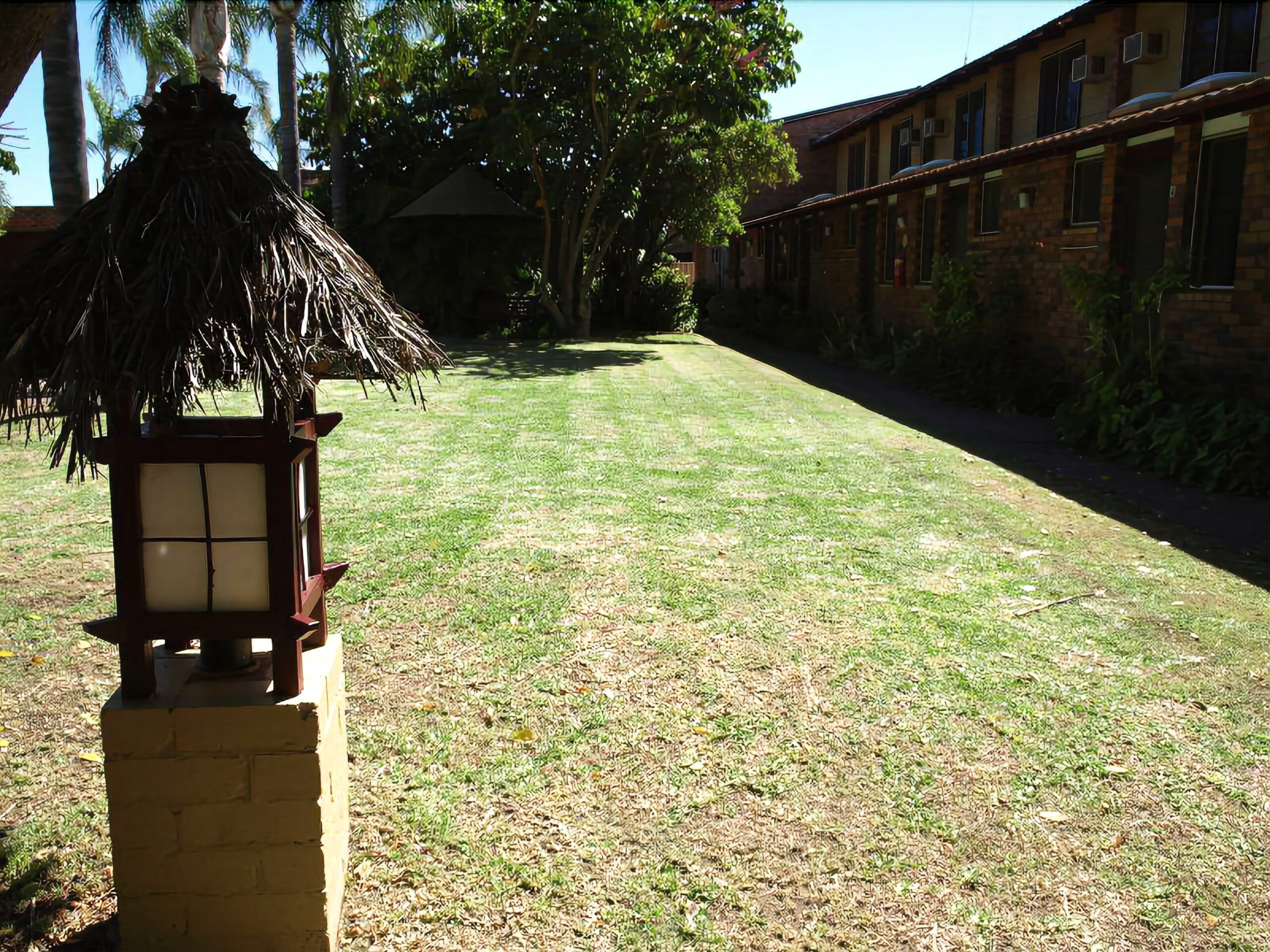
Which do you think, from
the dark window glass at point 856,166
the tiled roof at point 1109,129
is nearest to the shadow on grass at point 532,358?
the tiled roof at point 1109,129

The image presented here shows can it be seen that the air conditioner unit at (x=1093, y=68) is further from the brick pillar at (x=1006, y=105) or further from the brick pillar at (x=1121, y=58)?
the brick pillar at (x=1006, y=105)

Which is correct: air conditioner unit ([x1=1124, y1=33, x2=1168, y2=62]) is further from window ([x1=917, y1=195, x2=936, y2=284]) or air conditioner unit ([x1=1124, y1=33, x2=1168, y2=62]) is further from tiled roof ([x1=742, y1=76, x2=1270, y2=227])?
window ([x1=917, y1=195, x2=936, y2=284])

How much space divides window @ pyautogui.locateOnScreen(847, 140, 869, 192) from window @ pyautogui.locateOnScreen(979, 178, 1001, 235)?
11.4 m

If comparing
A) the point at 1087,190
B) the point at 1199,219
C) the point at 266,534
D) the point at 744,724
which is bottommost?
the point at 744,724

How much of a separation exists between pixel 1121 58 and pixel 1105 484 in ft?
29.7

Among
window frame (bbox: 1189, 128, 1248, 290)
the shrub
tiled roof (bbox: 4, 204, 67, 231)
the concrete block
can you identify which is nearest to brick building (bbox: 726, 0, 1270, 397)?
window frame (bbox: 1189, 128, 1248, 290)

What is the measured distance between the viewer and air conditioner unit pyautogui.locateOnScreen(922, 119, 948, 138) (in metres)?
21.8

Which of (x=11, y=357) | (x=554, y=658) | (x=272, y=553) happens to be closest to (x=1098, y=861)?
(x=554, y=658)

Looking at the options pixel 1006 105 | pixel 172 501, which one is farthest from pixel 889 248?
pixel 172 501

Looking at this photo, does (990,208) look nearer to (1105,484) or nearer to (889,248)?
(889,248)

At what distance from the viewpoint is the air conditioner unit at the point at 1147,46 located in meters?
14.0

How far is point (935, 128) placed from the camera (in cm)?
2188

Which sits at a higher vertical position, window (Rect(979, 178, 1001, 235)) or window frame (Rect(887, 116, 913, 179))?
window frame (Rect(887, 116, 913, 179))

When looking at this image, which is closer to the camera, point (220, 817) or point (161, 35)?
point (220, 817)
